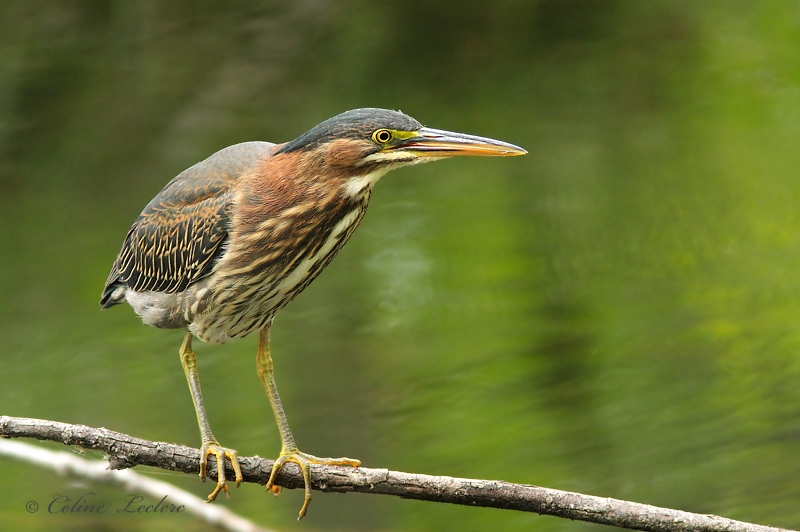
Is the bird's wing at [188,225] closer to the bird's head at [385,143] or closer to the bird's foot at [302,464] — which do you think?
the bird's head at [385,143]

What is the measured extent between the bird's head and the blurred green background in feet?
7.85

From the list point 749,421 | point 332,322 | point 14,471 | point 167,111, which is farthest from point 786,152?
point 14,471

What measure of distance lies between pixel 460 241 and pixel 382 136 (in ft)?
11.7

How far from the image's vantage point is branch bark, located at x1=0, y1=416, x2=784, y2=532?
86.8 inches

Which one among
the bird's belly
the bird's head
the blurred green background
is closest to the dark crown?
the bird's head

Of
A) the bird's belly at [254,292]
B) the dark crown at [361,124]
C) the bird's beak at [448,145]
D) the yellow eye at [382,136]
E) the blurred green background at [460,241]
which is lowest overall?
the blurred green background at [460,241]

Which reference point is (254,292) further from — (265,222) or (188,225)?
(188,225)

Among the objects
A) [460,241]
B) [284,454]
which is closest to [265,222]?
[284,454]

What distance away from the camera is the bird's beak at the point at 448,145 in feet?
8.48

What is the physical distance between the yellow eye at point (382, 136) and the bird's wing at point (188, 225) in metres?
0.45

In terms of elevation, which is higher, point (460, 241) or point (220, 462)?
point (220, 462)

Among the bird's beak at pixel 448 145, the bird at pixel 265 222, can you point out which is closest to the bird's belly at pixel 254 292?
the bird at pixel 265 222

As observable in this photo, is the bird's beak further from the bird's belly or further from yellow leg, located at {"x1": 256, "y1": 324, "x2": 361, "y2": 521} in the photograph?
yellow leg, located at {"x1": 256, "y1": 324, "x2": 361, "y2": 521}

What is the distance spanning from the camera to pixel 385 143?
2629 mm
